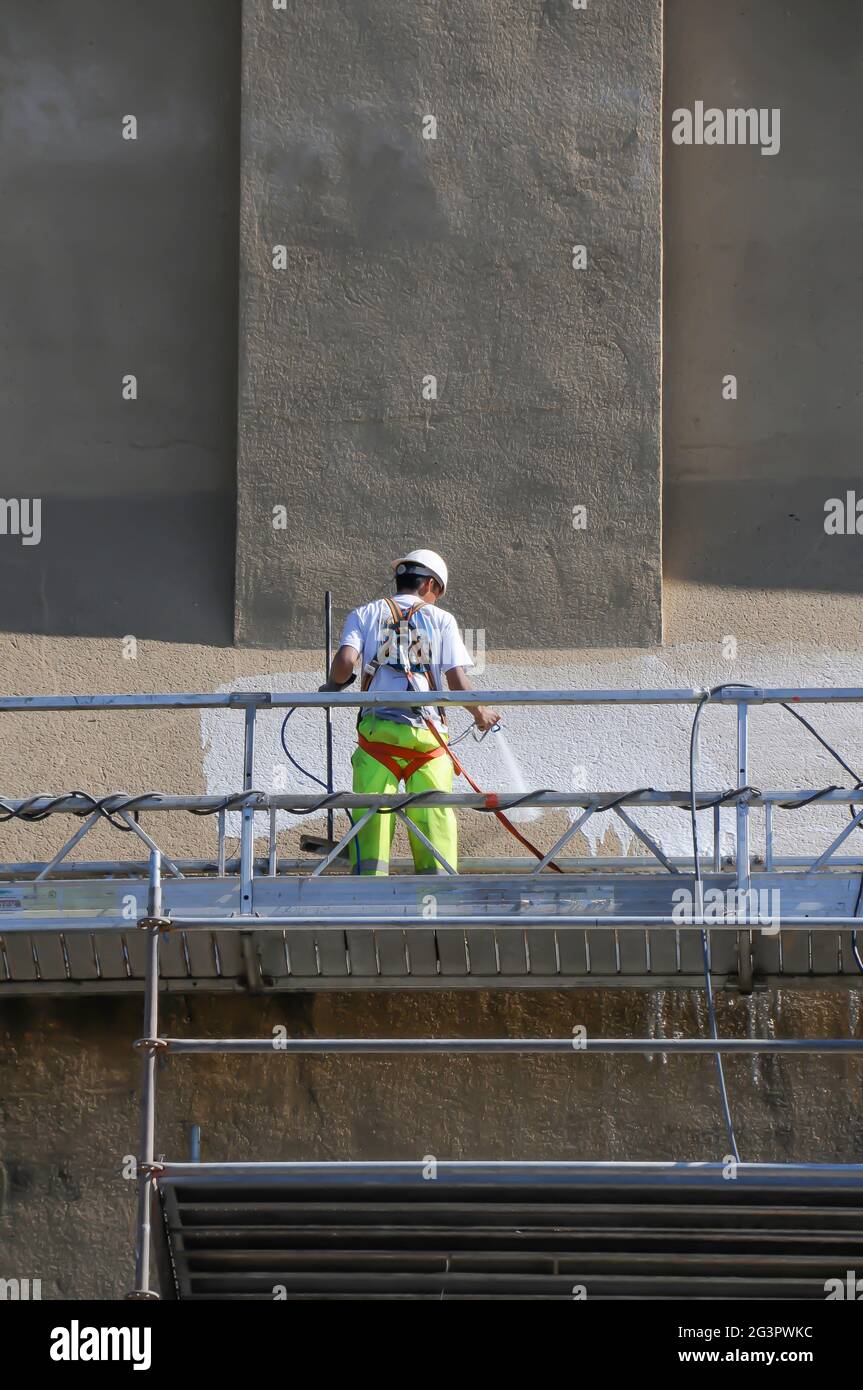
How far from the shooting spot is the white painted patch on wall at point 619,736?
13.0 m

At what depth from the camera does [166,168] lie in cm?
1462

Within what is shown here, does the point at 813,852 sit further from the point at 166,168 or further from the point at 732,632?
the point at 166,168

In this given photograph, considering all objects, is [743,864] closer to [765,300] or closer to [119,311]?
[765,300]

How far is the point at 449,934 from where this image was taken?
9344 millimetres

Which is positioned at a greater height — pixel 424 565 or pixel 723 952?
pixel 424 565

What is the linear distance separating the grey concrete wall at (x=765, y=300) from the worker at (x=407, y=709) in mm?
4007

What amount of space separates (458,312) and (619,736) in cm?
287

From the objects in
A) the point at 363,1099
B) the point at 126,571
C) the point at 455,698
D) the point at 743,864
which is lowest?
the point at 363,1099

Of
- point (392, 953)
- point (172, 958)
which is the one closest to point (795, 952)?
point (392, 953)

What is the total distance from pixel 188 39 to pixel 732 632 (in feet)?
17.9

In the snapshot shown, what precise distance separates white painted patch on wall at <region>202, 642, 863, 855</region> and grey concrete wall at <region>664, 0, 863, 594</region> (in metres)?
0.79

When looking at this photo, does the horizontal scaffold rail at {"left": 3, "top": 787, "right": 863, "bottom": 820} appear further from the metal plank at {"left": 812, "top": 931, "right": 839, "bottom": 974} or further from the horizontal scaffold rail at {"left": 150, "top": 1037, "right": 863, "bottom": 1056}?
the horizontal scaffold rail at {"left": 150, "top": 1037, "right": 863, "bottom": 1056}

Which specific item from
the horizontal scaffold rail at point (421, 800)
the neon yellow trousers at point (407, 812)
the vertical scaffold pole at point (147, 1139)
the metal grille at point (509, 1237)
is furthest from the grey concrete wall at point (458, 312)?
the metal grille at point (509, 1237)

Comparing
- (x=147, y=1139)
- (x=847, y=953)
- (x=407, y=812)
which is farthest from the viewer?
(x=407, y=812)
